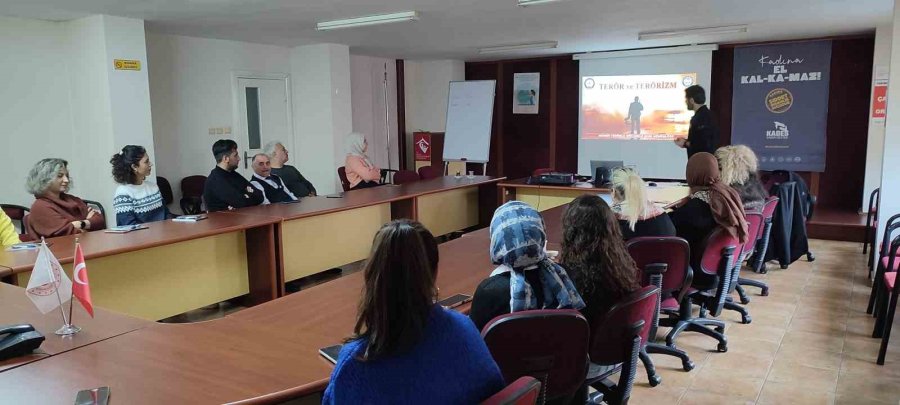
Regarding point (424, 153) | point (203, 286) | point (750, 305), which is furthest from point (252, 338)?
point (424, 153)

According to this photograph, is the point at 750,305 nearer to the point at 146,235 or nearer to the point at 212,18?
the point at 146,235

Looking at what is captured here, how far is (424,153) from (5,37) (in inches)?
219

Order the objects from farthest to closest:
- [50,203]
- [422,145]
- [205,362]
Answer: [422,145]
[50,203]
[205,362]

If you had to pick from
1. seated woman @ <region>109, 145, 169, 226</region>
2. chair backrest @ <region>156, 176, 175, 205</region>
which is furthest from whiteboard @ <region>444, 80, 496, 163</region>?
seated woman @ <region>109, 145, 169, 226</region>

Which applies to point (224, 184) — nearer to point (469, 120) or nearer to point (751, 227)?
point (751, 227)

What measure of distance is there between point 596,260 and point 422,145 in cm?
762

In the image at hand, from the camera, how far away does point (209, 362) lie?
70.0 inches

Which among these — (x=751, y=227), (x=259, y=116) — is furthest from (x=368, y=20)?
(x=751, y=227)

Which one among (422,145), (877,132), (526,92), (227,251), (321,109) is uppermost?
(526,92)

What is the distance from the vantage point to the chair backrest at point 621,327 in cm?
208

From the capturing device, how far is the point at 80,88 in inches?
226

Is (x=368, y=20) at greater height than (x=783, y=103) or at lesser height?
greater

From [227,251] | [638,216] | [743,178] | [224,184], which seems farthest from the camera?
[224,184]

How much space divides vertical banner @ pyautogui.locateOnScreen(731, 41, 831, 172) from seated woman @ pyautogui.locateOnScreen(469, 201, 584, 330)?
6958 mm
